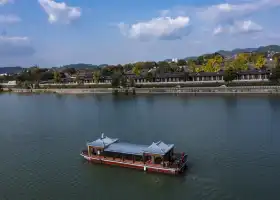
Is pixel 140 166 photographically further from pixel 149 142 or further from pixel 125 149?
pixel 149 142

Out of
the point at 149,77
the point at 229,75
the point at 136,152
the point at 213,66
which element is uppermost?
the point at 213,66

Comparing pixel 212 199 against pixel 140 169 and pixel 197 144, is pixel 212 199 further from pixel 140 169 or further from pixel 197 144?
pixel 197 144

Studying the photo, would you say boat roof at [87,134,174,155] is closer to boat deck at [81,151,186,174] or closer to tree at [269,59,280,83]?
boat deck at [81,151,186,174]

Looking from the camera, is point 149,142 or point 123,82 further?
point 123,82

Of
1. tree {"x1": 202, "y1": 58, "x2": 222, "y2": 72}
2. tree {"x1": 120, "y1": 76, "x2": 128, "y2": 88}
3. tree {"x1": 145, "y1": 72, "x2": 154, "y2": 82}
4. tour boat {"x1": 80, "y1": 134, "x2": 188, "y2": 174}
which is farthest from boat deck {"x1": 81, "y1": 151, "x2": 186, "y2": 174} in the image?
tree {"x1": 202, "y1": 58, "x2": 222, "y2": 72}

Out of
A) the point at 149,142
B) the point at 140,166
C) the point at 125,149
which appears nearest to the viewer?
the point at 140,166

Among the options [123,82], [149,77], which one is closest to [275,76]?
[149,77]

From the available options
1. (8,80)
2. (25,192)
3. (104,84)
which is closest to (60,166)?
(25,192)
